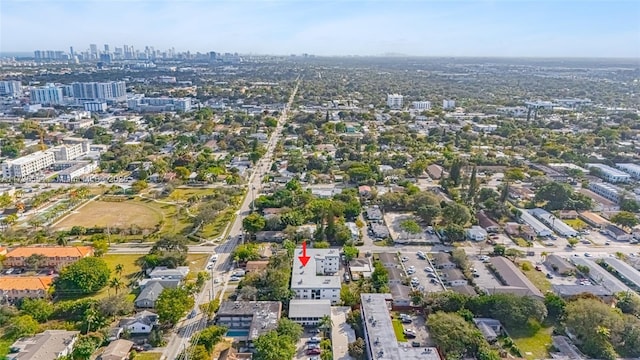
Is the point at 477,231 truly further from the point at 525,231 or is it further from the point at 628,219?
the point at 628,219

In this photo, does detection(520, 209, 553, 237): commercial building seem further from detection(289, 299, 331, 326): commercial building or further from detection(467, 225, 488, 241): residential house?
detection(289, 299, 331, 326): commercial building

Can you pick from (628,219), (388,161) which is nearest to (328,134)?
(388,161)

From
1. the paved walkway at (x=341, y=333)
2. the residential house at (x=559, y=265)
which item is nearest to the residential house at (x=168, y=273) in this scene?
the paved walkway at (x=341, y=333)

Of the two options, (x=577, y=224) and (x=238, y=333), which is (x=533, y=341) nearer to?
(x=238, y=333)

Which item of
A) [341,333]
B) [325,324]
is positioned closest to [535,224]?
[341,333]

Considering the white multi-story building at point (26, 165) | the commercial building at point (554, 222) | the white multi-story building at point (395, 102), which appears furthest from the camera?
the white multi-story building at point (395, 102)

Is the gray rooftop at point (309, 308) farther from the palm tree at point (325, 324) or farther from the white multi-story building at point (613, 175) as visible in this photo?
the white multi-story building at point (613, 175)

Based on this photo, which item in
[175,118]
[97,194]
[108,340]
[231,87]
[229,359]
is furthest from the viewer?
[231,87]

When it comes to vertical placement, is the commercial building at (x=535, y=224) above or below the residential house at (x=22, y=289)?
above
